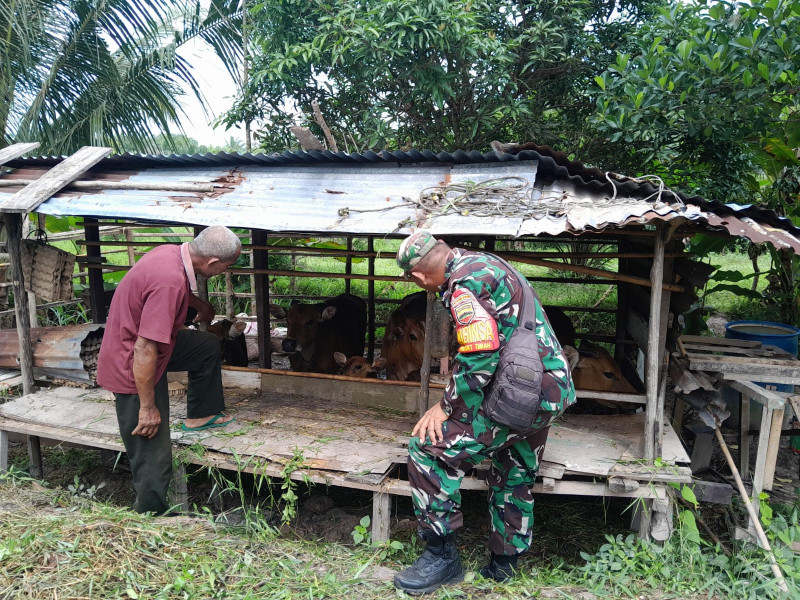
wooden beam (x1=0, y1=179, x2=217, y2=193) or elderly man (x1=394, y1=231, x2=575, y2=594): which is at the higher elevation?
wooden beam (x1=0, y1=179, x2=217, y2=193)

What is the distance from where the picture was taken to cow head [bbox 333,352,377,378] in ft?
20.3

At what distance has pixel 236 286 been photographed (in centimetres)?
1258

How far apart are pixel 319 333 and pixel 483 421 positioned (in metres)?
3.81

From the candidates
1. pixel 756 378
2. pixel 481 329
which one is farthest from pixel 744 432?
pixel 481 329

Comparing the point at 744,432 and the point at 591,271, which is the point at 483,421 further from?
the point at 744,432

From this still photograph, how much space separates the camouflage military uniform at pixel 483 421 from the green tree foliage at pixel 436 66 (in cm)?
438

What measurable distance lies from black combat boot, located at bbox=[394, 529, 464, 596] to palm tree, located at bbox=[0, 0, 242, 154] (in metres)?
8.66

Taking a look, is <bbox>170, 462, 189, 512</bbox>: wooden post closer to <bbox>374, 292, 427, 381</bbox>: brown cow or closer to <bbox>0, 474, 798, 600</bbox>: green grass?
<bbox>0, 474, 798, 600</bbox>: green grass

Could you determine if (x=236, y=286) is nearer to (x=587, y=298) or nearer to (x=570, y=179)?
(x=587, y=298)

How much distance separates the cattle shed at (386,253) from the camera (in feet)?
13.4

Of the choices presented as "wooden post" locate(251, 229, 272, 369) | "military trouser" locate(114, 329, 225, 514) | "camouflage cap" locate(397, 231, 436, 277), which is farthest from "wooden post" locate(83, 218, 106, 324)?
"camouflage cap" locate(397, 231, 436, 277)

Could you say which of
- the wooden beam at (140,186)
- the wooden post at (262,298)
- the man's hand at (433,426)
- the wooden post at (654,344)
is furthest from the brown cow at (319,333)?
the wooden post at (654,344)

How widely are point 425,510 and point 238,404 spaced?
2.76 metres

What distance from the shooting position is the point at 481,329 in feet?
10.4
